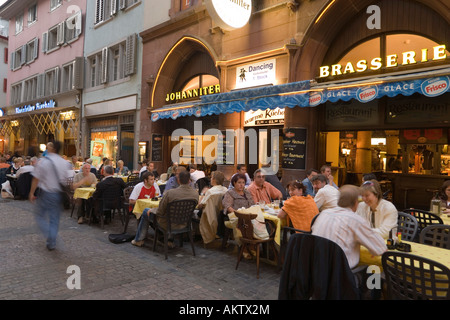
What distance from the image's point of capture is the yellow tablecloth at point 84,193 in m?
8.05

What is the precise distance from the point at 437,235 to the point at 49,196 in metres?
5.92

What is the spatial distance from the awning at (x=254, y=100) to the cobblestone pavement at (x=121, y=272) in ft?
14.3

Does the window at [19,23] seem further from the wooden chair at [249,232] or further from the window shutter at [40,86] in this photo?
the wooden chair at [249,232]

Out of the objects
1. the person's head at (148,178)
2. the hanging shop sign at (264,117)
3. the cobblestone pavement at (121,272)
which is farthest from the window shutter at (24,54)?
the person's head at (148,178)

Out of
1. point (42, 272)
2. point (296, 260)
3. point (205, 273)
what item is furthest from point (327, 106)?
point (42, 272)

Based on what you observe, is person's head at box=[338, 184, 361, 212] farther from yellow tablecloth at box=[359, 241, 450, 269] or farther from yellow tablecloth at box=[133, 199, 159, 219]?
yellow tablecloth at box=[133, 199, 159, 219]

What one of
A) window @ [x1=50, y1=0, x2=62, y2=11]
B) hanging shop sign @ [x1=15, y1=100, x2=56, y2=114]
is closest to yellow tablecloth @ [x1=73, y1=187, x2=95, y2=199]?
hanging shop sign @ [x1=15, y1=100, x2=56, y2=114]

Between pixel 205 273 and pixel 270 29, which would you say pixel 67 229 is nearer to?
pixel 205 273

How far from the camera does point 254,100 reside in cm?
973

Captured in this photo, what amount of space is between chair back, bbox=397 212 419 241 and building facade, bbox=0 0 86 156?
61.5 feet

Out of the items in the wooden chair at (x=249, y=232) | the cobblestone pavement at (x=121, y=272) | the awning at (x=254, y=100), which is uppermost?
the awning at (x=254, y=100)

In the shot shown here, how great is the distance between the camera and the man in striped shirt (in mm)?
3139

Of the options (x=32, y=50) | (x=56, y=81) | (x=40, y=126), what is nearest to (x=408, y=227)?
(x=56, y=81)

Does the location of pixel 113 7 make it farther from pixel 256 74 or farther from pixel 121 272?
pixel 121 272
